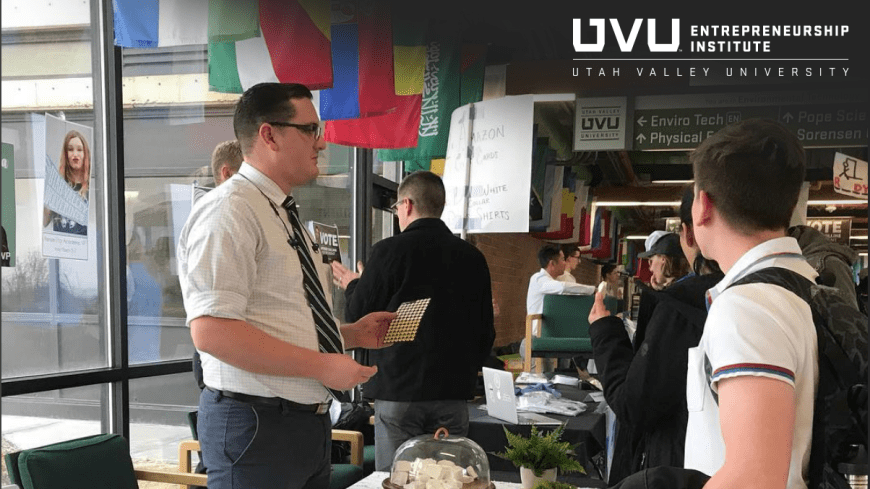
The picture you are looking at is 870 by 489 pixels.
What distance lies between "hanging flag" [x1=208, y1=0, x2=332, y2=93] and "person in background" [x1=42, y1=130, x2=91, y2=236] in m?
0.64

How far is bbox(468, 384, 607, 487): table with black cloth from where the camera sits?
3.42m

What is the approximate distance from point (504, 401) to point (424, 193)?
1.05 meters

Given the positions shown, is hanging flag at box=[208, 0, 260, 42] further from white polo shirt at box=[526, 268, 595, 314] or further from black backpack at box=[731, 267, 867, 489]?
white polo shirt at box=[526, 268, 595, 314]

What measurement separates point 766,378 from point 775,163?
1.22 ft

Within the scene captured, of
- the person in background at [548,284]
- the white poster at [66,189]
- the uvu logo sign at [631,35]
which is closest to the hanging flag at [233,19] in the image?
the white poster at [66,189]

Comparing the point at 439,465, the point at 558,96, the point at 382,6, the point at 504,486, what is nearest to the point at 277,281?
the point at 439,465

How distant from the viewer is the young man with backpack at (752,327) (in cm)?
98

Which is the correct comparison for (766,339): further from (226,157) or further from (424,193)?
(424,193)

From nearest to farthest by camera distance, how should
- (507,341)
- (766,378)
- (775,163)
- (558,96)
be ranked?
(766,378) → (775,163) → (558,96) → (507,341)

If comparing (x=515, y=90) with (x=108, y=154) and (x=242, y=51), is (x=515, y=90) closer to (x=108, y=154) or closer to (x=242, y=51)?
(x=242, y=51)

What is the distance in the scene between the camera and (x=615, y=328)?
2.30 m

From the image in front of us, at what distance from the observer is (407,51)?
15.2 feet

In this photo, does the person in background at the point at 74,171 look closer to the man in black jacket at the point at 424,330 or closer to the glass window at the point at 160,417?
the glass window at the point at 160,417

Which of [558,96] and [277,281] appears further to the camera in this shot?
[558,96]
